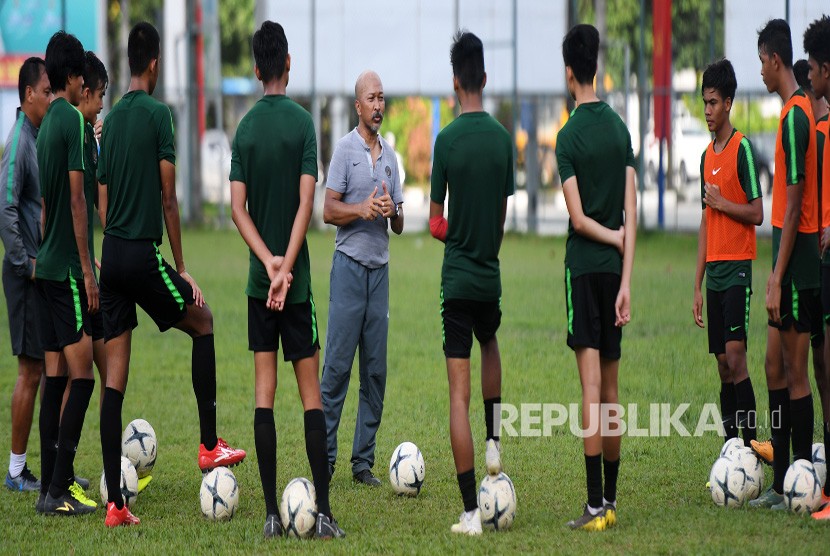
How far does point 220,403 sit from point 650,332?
17.8 ft

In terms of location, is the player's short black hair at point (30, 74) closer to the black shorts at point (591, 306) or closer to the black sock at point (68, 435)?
the black sock at point (68, 435)

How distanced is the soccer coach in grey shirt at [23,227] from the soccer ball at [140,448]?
71 cm

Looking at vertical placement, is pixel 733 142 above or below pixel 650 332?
above

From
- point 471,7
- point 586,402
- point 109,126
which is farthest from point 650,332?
point 471,7

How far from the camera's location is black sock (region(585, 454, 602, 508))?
6055 mm

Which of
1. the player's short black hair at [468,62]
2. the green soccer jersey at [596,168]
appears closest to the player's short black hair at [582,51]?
the green soccer jersey at [596,168]

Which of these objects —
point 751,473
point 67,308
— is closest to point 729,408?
point 751,473

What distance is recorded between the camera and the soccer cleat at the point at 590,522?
6.06m

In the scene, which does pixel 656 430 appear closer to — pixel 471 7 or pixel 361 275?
pixel 361 275

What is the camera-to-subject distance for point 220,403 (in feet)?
33.0

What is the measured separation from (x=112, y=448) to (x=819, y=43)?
451cm

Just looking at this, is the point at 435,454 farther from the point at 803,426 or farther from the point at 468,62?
the point at 468,62

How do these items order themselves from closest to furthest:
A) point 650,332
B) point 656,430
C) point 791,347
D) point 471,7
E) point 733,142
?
point 791,347
point 733,142
point 656,430
point 650,332
point 471,7

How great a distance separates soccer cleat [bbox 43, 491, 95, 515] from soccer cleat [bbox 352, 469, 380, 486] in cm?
171
